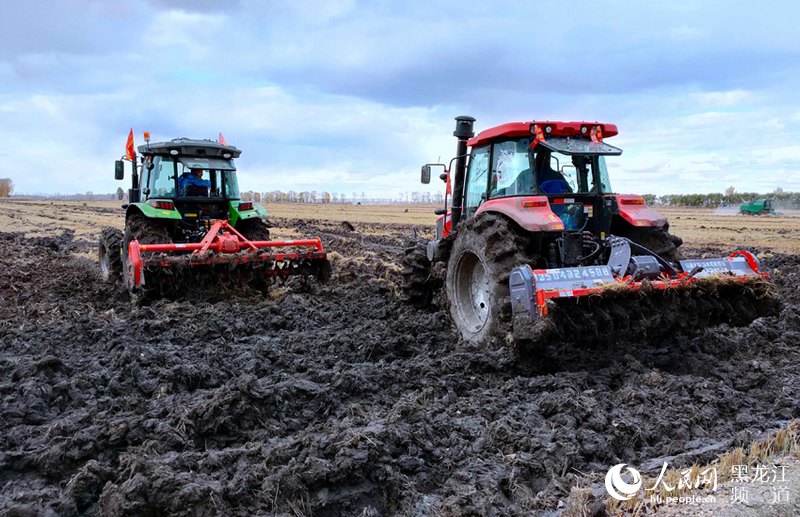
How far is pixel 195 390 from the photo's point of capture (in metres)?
4.77

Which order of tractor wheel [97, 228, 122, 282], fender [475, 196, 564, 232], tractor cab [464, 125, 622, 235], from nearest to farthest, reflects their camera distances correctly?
fender [475, 196, 564, 232], tractor cab [464, 125, 622, 235], tractor wheel [97, 228, 122, 282]

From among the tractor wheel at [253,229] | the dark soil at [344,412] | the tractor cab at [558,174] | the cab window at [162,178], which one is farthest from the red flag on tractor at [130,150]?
the tractor cab at [558,174]

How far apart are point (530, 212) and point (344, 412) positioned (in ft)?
8.35

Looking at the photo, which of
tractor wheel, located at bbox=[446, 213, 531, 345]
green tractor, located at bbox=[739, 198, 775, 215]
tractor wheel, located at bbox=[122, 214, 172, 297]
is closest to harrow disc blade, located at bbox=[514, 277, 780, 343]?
tractor wheel, located at bbox=[446, 213, 531, 345]

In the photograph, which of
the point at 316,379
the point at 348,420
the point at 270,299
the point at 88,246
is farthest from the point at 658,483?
the point at 88,246

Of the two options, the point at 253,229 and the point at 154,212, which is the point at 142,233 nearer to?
the point at 154,212

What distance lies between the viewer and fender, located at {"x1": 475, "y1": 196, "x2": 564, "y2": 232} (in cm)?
545

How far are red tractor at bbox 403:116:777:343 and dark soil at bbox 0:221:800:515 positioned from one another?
385 millimetres

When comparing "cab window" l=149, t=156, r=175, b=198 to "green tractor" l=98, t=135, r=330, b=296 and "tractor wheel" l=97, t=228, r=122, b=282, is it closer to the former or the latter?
"green tractor" l=98, t=135, r=330, b=296

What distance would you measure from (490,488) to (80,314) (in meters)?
6.21

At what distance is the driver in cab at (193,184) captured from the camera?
9.88 meters

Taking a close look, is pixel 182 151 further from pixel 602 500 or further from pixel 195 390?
pixel 602 500

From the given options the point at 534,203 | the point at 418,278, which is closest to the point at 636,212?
the point at 534,203


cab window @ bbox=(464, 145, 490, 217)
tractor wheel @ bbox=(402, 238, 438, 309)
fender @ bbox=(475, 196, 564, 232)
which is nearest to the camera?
fender @ bbox=(475, 196, 564, 232)
